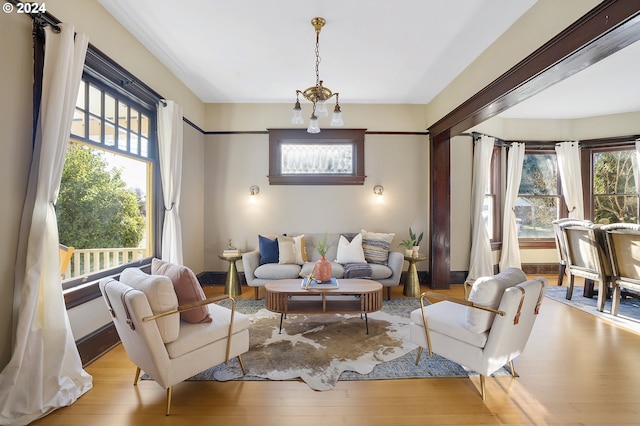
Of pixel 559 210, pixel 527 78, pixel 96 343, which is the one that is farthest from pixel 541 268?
pixel 96 343

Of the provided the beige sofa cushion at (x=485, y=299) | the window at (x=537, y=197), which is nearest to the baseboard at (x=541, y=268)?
the window at (x=537, y=197)

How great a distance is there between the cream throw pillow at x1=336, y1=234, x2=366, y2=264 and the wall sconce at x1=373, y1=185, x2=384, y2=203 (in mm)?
842

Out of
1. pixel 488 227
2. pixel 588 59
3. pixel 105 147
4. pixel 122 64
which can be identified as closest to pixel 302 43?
pixel 122 64

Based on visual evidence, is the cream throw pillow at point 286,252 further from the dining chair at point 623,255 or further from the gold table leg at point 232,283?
the dining chair at point 623,255

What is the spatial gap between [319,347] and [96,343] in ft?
6.72

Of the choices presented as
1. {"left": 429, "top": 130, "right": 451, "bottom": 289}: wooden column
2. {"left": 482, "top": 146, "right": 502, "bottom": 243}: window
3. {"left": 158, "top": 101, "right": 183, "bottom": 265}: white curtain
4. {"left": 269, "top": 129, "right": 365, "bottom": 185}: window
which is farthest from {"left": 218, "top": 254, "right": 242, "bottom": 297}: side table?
{"left": 482, "top": 146, "right": 502, "bottom": 243}: window

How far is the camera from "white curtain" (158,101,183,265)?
370cm

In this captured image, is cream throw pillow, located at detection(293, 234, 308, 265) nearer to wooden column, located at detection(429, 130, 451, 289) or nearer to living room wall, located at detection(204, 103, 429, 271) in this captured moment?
living room wall, located at detection(204, 103, 429, 271)

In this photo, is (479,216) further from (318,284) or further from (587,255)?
(318,284)

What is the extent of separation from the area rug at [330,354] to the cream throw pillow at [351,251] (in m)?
1.13

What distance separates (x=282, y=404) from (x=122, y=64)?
137 inches

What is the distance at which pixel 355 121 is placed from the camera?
5188 millimetres

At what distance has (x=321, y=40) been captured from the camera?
318 centimetres

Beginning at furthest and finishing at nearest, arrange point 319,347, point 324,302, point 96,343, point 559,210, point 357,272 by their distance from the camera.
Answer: point 559,210
point 357,272
point 324,302
point 319,347
point 96,343
